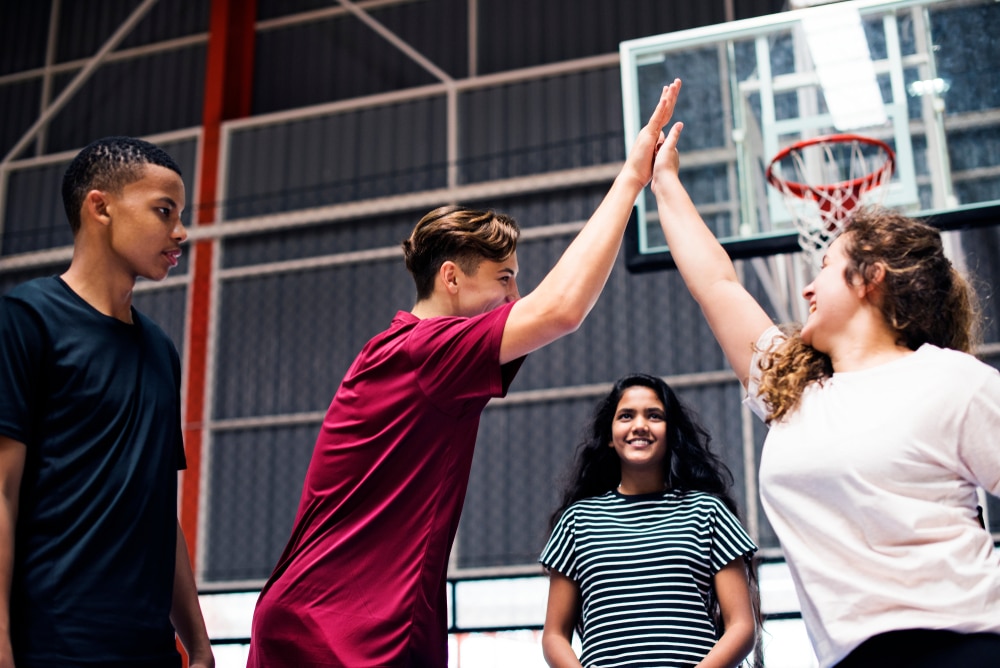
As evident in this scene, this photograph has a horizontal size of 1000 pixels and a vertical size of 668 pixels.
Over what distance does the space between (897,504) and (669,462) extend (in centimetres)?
162

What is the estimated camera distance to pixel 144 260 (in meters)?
2.06

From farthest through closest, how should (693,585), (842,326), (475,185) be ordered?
1. (475,185)
2. (693,585)
3. (842,326)

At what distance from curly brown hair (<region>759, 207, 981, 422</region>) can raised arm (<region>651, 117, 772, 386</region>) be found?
0.07m

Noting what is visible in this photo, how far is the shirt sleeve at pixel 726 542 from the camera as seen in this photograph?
2867mm

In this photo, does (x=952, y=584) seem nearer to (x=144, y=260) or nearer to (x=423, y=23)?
(x=144, y=260)

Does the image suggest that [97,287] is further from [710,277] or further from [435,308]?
[710,277]

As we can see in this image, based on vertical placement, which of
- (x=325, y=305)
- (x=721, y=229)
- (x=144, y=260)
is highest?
(x=325, y=305)

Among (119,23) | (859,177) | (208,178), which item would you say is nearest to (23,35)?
(119,23)

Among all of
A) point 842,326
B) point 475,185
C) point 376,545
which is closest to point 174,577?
point 376,545

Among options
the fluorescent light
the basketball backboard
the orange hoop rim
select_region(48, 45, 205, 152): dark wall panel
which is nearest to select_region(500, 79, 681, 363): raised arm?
the basketball backboard

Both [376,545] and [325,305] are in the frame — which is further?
[325,305]

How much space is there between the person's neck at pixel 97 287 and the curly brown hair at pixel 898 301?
119 centimetres

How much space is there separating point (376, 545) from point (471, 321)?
0.44 m

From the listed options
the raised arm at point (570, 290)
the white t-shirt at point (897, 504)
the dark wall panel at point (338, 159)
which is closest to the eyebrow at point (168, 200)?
the raised arm at point (570, 290)
